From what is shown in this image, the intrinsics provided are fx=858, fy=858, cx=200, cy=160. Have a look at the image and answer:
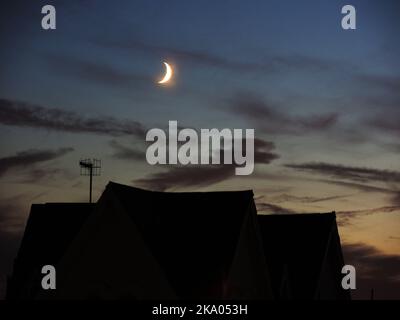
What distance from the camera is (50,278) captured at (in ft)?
101

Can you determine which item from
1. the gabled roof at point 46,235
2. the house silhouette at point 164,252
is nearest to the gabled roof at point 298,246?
the house silhouette at point 164,252

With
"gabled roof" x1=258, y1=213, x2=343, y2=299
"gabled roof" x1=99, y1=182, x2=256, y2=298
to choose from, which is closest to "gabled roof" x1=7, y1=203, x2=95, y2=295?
"gabled roof" x1=99, y1=182, x2=256, y2=298

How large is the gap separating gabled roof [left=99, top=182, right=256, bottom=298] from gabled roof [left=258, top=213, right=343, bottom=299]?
622 centimetres

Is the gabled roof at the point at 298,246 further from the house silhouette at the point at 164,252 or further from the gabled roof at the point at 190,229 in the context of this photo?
the gabled roof at the point at 190,229

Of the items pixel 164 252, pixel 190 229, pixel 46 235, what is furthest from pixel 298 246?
pixel 164 252

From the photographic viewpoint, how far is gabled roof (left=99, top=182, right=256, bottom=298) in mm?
29156

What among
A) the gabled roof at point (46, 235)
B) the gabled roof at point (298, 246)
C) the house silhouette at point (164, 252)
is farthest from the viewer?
the gabled roof at point (298, 246)

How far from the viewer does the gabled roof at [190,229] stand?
2916 centimetres

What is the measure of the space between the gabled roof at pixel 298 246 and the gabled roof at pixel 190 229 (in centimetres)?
622

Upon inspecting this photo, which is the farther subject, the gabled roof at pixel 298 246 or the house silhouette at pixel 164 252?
the gabled roof at pixel 298 246

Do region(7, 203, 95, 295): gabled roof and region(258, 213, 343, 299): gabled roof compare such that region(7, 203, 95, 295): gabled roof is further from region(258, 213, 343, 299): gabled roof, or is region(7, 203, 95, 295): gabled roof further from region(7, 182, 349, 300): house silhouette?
region(258, 213, 343, 299): gabled roof
